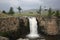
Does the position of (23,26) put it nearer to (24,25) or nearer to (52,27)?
(24,25)

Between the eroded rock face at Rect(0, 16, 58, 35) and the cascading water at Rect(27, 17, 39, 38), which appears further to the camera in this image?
the cascading water at Rect(27, 17, 39, 38)


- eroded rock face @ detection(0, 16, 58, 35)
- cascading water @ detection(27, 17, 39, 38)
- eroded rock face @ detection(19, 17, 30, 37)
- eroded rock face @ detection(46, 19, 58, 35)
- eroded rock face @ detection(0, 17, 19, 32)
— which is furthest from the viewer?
cascading water @ detection(27, 17, 39, 38)

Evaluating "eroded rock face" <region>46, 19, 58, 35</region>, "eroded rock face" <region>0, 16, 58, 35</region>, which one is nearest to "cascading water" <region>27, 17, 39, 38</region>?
"eroded rock face" <region>0, 16, 58, 35</region>

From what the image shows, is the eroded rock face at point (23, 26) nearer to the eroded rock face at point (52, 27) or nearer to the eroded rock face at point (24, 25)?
the eroded rock face at point (24, 25)

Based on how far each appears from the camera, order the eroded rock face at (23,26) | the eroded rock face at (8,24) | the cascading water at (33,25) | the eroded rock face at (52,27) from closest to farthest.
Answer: the eroded rock face at (8,24) < the eroded rock face at (23,26) < the eroded rock face at (52,27) < the cascading water at (33,25)

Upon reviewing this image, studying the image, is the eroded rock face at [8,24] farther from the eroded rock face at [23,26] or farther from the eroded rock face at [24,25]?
the eroded rock face at [23,26]

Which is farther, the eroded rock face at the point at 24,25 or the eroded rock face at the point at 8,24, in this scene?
the eroded rock face at the point at 24,25

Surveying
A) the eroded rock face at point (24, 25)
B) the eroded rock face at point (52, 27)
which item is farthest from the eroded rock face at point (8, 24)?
the eroded rock face at point (52, 27)

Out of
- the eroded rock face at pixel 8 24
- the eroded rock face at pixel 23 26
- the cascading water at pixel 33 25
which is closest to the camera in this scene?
the eroded rock face at pixel 8 24

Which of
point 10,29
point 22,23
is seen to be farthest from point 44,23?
point 10,29

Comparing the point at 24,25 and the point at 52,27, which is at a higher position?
the point at 24,25

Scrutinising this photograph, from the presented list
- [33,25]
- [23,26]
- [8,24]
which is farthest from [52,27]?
[8,24]

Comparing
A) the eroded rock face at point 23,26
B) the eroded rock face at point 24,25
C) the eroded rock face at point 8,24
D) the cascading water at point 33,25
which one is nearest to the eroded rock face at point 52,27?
the eroded rock face at point 24,25

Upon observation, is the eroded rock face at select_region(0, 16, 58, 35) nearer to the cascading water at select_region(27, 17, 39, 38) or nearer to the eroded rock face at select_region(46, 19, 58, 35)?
the eroded rock face at select_region(46, 19, 58, 35)
